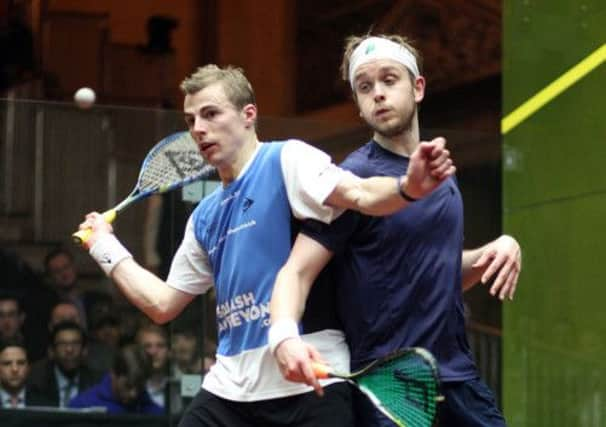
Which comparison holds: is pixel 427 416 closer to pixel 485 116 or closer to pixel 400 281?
pixel 400 281

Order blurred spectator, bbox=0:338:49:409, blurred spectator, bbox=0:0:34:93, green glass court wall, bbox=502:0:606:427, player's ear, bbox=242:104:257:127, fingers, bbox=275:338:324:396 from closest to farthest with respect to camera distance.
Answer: fingers, bbox=275:338:324:396
player's ear, bbox=242:104:257:127
green glass court wall, bbox=502:0:606:427
blurred spectator, bbox=0:338:49:409
blurred spectator, bbox=0:0:34:93

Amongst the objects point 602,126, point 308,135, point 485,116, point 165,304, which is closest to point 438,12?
point 485,116

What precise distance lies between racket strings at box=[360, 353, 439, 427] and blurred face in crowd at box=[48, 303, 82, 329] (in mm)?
3749

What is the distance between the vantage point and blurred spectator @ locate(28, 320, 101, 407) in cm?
750

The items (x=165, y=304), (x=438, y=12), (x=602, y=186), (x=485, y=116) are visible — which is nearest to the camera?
(x=165, y=304)

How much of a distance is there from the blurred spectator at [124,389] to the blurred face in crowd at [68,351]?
0.13 meters

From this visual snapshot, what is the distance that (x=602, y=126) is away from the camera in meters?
7.20

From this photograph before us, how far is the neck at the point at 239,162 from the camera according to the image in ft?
15.1

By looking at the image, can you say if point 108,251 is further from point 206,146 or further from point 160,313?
point 206,146

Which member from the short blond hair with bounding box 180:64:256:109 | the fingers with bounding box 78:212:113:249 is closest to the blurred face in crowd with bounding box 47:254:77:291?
the fingers with bounding box 78:212:113:249

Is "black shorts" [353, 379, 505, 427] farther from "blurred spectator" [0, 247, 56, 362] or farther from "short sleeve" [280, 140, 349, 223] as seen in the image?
"blurred spectator" [0, 247, 56, 362]

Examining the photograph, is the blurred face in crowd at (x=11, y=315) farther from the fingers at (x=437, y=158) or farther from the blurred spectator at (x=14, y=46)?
the fingers at (x=437, y=158)

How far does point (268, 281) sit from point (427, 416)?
64 centimetres

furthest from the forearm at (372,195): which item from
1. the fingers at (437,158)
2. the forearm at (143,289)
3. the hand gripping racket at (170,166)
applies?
the hand gripping racket at (170,166)
